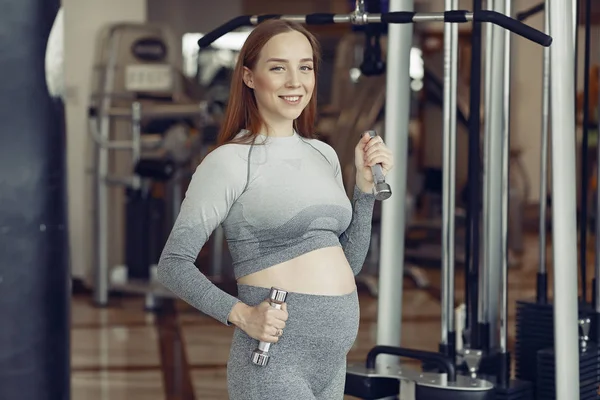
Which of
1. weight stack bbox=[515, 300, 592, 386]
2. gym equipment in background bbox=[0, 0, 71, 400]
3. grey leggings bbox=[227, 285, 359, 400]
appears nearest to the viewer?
grey leggings bbox=[227, 285, 359, 400]

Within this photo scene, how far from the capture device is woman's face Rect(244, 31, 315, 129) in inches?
66.8

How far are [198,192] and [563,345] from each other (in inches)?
39.1

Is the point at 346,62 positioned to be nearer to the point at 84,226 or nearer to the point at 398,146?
the point at 84,226

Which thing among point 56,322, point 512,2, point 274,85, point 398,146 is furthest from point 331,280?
point 512,2

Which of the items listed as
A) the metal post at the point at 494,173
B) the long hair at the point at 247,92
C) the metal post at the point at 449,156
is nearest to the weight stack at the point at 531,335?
the metal post at the point at 494,173

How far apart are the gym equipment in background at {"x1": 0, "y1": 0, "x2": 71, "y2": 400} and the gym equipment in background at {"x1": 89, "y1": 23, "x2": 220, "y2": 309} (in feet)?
10.5

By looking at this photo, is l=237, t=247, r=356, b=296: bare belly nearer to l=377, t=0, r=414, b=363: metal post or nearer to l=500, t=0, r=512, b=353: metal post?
l=377, t=0, r=414, b=363: metal post

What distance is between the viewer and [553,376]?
2537mm

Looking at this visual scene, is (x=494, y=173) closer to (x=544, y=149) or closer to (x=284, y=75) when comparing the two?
(x=544, y=149)

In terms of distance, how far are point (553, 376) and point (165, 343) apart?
2.41 metres

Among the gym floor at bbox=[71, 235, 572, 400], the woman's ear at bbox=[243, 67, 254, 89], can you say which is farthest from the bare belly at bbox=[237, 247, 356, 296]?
the gym floor at bbox=[71, 235, 572, 400]

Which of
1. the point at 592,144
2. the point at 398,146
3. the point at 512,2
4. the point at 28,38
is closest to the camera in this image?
the point at 28,38

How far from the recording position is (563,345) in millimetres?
2229

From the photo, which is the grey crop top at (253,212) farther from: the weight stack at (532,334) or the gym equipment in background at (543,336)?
the weight stack at (532,334)
